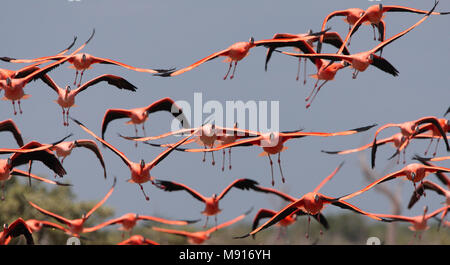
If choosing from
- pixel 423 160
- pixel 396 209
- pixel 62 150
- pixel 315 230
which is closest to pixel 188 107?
pixel 62 150

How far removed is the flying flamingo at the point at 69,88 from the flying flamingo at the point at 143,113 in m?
0.59

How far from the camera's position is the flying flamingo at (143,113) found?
1080cm

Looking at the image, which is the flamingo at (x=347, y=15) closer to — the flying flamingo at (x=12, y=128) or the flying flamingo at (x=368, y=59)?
the flying flamingo at (x=368, y=59)

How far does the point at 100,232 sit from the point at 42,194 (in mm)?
2903

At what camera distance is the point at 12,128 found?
10945 mm

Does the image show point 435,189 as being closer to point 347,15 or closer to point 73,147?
point 347,15

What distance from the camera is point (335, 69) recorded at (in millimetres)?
10727

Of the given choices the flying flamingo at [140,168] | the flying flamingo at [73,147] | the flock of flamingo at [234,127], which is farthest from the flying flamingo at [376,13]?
the flying flamingo at [73,147]

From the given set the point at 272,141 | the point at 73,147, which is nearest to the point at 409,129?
the point at 272,141

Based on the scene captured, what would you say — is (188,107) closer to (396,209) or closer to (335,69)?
(335,69)

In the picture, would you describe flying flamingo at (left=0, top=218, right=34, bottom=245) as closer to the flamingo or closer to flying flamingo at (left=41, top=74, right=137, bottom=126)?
flying flamingo at (left=41, top=74, right=137, bottom=126)

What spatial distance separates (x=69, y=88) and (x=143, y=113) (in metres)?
1.44

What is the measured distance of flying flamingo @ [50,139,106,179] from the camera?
34.7 feet

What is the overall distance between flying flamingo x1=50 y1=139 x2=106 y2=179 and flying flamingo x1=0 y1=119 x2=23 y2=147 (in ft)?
2.81
